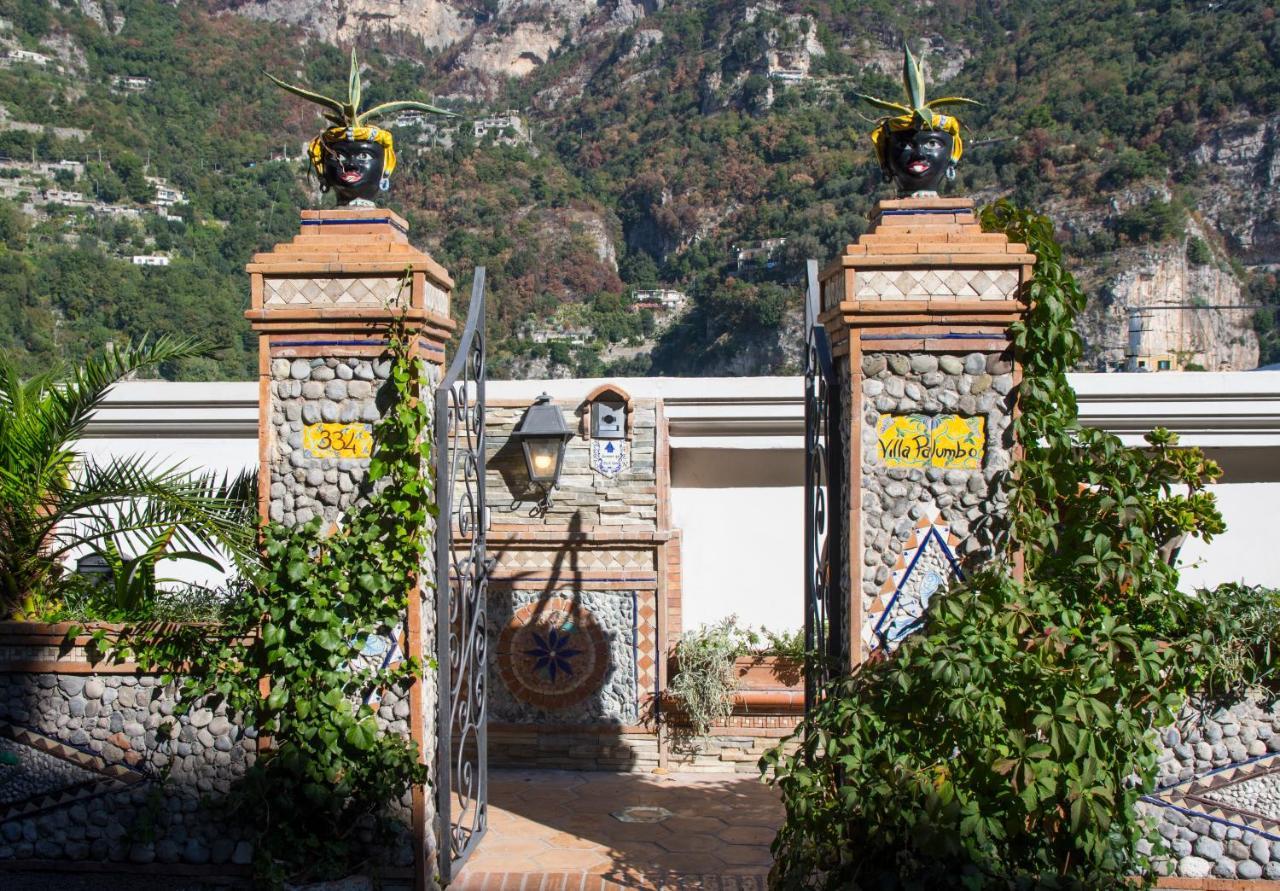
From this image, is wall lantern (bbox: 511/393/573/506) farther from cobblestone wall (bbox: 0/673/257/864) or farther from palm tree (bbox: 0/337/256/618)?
cobblestone wall (bbox: 0/673/257/864)

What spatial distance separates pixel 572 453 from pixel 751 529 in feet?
4.99

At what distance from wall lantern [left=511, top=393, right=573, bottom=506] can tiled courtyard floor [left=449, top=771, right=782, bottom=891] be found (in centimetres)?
194

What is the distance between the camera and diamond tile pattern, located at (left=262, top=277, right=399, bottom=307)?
520 cm

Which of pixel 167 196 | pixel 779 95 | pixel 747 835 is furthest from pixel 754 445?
pixel 779 95

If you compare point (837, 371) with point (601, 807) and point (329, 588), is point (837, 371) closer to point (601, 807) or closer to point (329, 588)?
point (329, 588)

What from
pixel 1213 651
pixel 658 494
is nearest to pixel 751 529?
pixel 658 494

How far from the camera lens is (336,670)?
5.11 m

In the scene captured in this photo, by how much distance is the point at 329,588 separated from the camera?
509cm

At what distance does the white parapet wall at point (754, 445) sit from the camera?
27.6 feet

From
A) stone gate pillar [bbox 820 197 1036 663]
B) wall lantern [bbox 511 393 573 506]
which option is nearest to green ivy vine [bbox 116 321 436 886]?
stone gate pillar [bbox 820 197 1036 663]

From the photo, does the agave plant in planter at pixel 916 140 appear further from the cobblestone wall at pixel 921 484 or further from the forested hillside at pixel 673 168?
the forested hillside at pixel 673 168

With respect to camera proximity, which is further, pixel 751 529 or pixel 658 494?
pixel 751 529

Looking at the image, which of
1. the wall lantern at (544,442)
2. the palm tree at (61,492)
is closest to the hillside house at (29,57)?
the wall lantern at (544,442)

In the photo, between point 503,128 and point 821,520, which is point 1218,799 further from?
point 503,128
